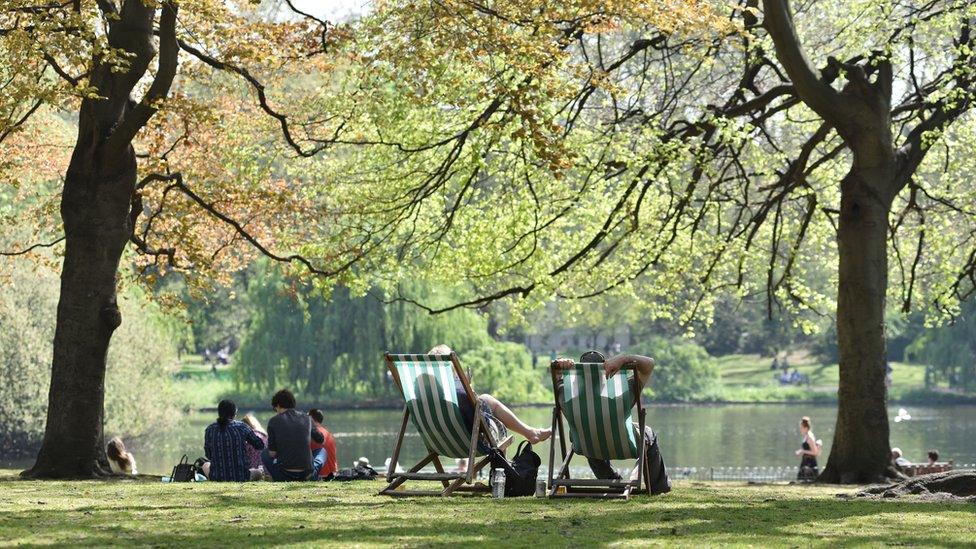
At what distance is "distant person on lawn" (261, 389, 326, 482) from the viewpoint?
11.8 m

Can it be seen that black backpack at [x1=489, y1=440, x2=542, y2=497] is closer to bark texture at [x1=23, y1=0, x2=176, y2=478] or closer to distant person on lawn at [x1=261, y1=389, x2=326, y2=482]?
distant person on lawn at [x1=261, y1=389, x2=326, y2=482]

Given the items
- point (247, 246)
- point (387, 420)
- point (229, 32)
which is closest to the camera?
point (229, 32)

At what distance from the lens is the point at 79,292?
13.6 meters

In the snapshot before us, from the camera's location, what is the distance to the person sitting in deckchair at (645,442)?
933cm

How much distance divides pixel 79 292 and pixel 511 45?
4628 mm

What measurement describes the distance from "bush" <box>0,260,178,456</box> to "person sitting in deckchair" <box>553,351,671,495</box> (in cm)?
2089

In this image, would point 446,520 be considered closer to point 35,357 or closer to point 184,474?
point 184,474

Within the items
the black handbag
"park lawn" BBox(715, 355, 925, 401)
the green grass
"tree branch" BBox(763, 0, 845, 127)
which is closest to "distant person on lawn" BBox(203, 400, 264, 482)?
the black handbag

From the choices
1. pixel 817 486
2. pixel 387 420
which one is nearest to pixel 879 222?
pixel 817 486

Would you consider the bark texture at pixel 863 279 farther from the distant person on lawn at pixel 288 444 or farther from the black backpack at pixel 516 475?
the distant person on lawn at pixel 288 444

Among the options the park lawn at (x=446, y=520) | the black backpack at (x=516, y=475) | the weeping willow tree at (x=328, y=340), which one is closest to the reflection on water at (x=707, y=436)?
the weeping willow tree at (x=328, y=340)

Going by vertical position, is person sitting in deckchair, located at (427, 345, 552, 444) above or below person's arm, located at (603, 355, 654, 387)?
below

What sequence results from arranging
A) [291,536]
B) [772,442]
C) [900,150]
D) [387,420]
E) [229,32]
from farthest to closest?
[387,420] < [772,442] < [229,32] < [900,150] < [291,536]

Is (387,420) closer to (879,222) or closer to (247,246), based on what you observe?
(247,246)
